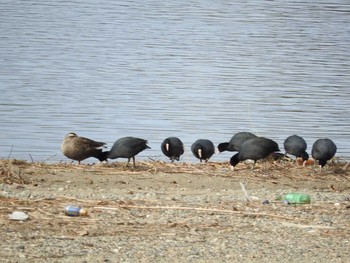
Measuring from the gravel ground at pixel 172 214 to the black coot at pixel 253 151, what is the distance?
0.42 feet

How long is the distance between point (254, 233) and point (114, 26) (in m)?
30.2

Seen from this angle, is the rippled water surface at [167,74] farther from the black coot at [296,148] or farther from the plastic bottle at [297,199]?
the plastic bottle at [297,199]

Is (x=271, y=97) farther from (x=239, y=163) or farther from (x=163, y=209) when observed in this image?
(x=163, y=209)

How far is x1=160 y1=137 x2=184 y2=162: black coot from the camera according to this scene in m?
14.8

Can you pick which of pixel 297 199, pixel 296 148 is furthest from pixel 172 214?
pixel 296 148

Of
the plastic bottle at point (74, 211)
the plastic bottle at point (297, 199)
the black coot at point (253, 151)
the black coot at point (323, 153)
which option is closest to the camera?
the plastic bottle at point (74, 211)

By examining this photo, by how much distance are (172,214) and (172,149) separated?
16.0 ft

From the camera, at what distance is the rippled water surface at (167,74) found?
Answer: 61.5ft

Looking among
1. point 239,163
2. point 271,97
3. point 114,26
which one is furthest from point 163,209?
point 114,26

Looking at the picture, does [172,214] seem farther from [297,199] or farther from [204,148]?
[204,148]

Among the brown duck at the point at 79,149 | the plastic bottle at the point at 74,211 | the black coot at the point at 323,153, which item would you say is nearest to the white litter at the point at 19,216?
the plastic bottle at the point at 74,211

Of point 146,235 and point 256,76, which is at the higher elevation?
point 256,76

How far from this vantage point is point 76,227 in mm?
9383

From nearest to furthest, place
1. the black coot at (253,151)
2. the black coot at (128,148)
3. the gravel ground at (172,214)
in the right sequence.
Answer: the gravel ground at (172,214)
the black coot at (253,151)
the black coot at (128,148)
